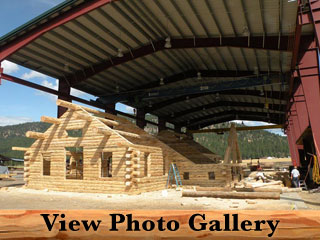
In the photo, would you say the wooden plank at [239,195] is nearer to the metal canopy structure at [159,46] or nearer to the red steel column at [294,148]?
the metal canopy structure at [159,46]

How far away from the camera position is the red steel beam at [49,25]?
16353 mm

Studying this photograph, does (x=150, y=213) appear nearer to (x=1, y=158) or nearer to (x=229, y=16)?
(x=229, y=16)

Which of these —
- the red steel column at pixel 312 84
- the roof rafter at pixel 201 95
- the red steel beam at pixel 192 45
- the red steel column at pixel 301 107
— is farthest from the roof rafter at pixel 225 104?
the red steel column at pixel 312 84

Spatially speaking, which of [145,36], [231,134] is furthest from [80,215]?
[231,134]

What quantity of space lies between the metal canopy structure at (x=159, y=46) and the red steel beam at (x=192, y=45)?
0.06 meters

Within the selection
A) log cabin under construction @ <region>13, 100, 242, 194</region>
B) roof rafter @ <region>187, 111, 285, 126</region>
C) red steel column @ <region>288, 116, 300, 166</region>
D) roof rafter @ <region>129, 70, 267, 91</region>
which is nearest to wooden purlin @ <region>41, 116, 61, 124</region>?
log cabin under construction @ <region>13, 100, 242, 194</region>

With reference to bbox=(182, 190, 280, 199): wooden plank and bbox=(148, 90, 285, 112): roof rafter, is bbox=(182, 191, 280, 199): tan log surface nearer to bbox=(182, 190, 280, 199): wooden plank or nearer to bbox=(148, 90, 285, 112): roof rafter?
bbox=(182, 190, 280, 199): wooden plank

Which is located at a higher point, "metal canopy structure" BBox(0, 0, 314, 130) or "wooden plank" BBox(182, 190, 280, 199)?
"metal canopy structure" BBox(0, 0, 314, 130)

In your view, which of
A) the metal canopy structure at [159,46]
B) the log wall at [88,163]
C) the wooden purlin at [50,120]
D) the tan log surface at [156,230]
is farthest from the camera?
the wooden purlin at [50,120]

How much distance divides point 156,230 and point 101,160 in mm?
19832

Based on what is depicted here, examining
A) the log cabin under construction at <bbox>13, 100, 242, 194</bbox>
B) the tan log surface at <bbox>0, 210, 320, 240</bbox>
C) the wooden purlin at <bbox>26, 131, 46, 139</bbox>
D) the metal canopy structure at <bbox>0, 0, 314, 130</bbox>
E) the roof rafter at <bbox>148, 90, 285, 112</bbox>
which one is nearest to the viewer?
the tan log surface at <bbox>0, 210, 320, 240</bbox>

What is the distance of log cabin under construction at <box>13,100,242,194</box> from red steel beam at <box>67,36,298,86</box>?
14.3 feet

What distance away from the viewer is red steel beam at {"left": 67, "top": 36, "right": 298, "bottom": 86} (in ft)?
61.5

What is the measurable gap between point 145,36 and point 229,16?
6.42 metres
